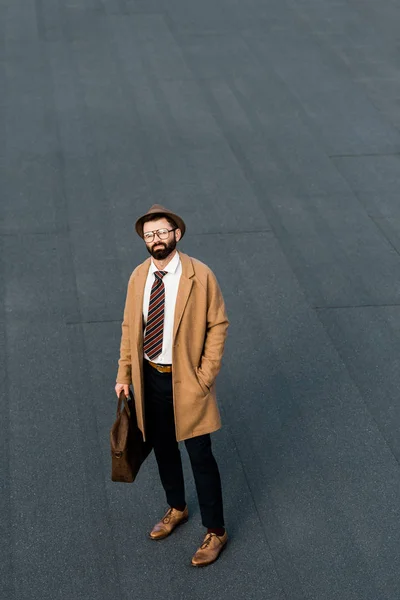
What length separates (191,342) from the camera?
4379 millimetres

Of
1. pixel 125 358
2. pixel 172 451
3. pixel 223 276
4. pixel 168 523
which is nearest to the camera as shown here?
pixel 125 358

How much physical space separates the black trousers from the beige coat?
0.23ft

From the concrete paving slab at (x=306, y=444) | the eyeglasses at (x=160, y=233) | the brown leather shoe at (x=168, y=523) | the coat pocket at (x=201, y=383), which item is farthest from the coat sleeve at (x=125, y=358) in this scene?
the concrete paving slab at (x=306, y=444)

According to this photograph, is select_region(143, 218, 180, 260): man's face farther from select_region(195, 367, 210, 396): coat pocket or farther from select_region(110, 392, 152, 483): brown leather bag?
select_region(110, 392, 152, 483): brown leather bag

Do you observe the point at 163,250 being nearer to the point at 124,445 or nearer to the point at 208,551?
the point at 124,445

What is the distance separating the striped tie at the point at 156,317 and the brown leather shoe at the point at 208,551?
103cm

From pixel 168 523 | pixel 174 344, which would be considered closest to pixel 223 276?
pixel 168 523

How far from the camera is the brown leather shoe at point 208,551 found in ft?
15.4

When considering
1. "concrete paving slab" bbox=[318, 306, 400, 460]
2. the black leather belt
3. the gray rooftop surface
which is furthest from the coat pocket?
"concrete paving slab" bbox=[318, 306, 400, 460]

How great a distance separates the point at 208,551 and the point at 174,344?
44.6 inches

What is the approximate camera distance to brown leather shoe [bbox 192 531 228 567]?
185 inches

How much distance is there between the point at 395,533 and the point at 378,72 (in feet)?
24.3

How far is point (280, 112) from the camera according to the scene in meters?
9.95

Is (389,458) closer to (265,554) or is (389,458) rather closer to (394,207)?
(265,554)
